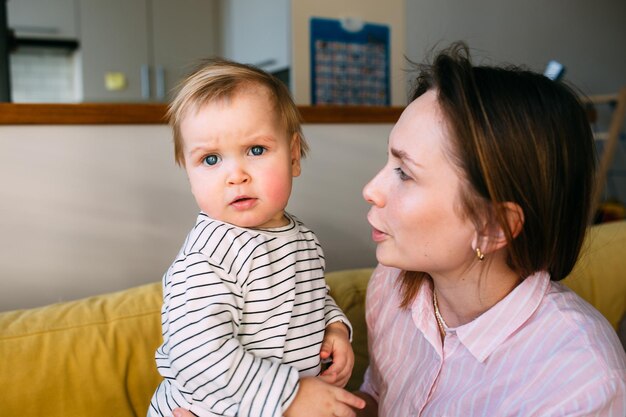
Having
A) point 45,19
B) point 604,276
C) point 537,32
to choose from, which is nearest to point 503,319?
point 604,276

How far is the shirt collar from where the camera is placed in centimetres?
94

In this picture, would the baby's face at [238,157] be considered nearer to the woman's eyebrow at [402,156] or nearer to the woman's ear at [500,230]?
the woman's eyebrow at [402,156]

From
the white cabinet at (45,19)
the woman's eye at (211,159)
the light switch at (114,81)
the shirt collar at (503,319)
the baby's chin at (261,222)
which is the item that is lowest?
the shirt collar at (503,319)

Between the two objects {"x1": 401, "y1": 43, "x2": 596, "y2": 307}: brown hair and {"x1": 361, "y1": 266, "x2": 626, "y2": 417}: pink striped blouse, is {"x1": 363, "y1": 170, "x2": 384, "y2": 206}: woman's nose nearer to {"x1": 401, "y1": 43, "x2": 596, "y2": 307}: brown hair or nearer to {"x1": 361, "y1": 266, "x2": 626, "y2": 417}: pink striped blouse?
{"x1": 401, "y1": 43, "x2": 596, "y2": 307}: brown hair

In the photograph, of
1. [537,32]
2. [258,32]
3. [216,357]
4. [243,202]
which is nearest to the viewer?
[216,357]

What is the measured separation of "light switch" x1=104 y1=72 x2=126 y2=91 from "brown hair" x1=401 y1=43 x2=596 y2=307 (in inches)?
144

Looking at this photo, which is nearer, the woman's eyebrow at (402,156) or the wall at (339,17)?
the woman's eyebrow at (402,156)

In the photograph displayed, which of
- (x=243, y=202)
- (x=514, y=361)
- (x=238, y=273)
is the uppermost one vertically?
(x=243, y=202)

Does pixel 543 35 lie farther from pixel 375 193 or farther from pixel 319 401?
pixel 319 401

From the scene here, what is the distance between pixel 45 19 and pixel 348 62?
2.38 meters

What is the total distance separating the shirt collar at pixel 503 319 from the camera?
37.2 inches

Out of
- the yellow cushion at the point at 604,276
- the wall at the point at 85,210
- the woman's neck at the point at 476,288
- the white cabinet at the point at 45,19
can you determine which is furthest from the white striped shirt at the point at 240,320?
the white cabinet at the point at 45,19

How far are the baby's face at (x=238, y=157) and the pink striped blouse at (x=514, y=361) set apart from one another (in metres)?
0.37

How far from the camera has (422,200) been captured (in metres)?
0.93
